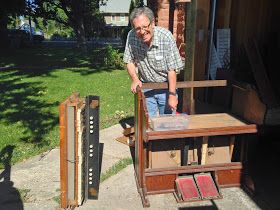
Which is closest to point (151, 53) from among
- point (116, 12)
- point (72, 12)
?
point (72, 12)

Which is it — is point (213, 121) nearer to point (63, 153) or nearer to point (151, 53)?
point (151, 53)

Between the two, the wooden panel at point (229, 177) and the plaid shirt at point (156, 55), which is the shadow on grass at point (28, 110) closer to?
the plaid shirt at point (156, 55)

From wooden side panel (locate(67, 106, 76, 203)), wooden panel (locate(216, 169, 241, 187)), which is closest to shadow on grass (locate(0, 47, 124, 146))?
wooden side panel (locate(67, 106, 76, 203))

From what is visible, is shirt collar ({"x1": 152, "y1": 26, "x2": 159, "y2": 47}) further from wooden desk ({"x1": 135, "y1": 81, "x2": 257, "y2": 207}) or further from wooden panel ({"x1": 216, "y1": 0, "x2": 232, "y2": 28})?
wooden panel ({"x1": 216, "y1": 0, "x2": 232, "y2": 28})

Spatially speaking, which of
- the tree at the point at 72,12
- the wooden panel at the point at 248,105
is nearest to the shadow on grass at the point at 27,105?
the wooden panel at the point at 248,105

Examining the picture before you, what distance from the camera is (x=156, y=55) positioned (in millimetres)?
4031

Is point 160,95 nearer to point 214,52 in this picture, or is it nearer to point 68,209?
point 214,52

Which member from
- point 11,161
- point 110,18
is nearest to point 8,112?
point 11,161

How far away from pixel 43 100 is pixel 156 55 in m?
5.18

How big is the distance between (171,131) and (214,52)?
190cm

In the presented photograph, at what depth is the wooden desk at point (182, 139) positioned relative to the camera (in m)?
3.87

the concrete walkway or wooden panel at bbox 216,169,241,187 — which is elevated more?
wooden panel at bbox 216,169,241,187

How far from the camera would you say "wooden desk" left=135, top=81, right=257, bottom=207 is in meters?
3.87

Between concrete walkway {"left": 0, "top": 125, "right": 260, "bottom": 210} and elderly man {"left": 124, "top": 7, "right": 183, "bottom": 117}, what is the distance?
1080 mm
